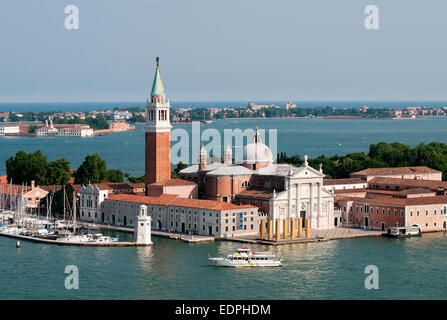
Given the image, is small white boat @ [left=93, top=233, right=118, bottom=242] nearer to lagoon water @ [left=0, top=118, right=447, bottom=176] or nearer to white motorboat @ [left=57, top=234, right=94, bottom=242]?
white motorboat @ [left=57, top=234, right=94, bottom=242]

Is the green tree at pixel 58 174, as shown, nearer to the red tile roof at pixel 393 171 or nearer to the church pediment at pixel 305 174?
the red tile roof at pixel 393 171

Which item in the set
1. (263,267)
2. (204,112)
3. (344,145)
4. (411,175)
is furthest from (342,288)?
(204,112)

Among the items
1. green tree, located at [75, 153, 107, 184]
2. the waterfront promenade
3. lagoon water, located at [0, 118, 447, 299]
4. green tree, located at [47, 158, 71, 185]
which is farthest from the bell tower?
green tree, located at [47, 158, 71, 185]

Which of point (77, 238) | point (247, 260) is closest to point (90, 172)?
point (77, 238)

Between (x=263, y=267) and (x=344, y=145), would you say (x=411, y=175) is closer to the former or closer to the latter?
(x=263, y=267)

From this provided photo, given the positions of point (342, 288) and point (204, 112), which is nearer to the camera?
point (342, 288)
